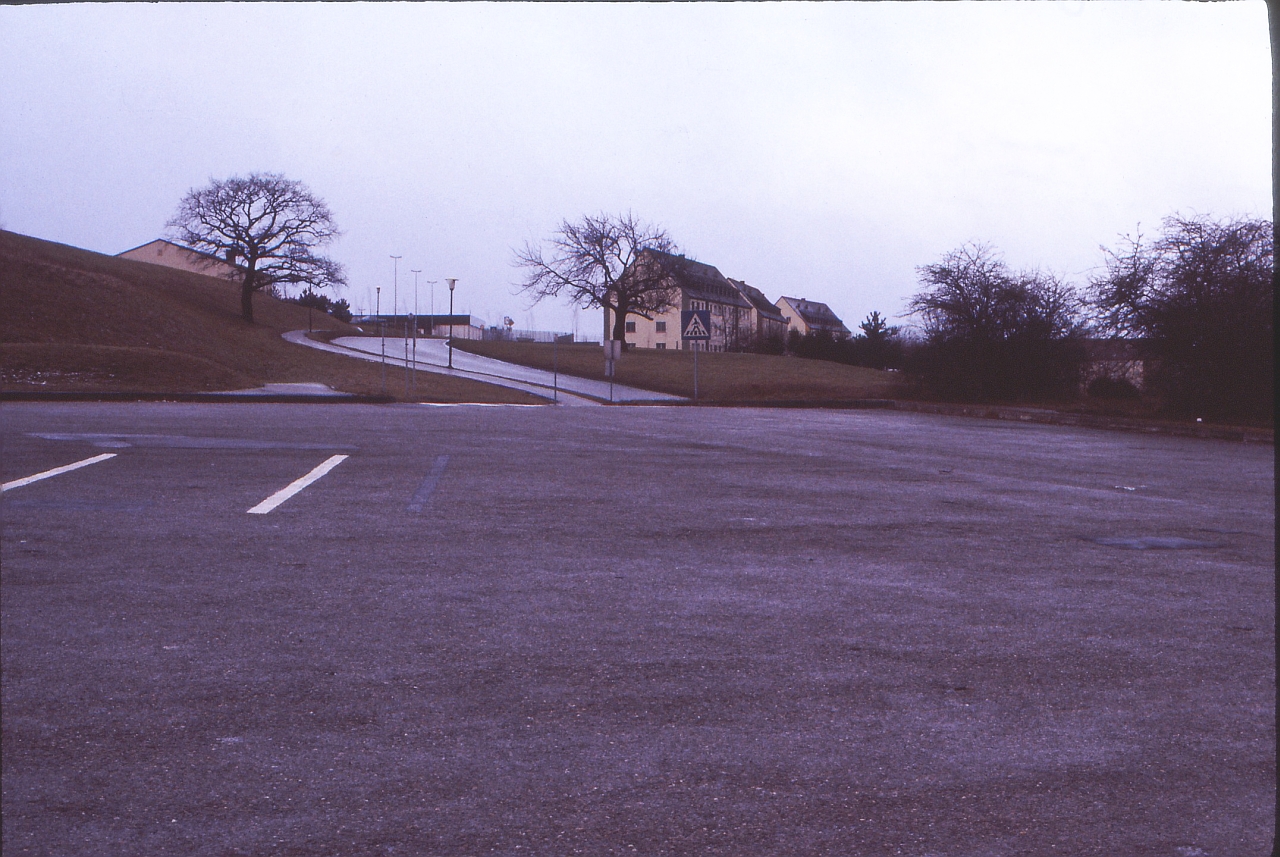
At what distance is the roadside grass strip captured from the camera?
29.5ft

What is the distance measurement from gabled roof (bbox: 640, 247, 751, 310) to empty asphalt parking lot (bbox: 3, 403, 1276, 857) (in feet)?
232

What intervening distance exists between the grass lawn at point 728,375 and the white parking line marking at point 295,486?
950 inches

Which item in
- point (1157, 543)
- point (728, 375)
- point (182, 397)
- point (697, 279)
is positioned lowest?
point (182, 397)

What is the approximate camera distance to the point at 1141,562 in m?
7.16

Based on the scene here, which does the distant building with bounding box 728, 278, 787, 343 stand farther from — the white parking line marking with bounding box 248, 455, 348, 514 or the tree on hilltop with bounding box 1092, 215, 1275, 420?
the white parking line marking with bounding box 248, 455, 348, 514

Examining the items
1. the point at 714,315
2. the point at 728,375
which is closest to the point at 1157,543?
the point at 728,375

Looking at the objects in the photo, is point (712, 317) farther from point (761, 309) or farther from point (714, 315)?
point (761, 309)

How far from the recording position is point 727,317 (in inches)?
4742

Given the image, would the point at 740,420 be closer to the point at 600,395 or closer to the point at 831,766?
the point at 831,766

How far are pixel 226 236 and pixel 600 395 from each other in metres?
37.5

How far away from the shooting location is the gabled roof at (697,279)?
7932 cm

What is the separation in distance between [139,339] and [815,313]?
11380 cm

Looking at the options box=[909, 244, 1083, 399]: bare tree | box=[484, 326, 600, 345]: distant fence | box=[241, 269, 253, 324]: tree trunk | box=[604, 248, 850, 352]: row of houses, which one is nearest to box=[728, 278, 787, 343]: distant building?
box=[604, 248, 850, 352]: row of houses

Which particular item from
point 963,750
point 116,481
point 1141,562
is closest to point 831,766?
point 963,750
